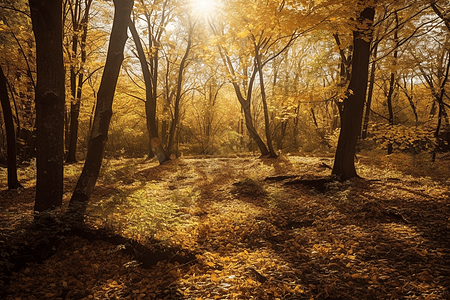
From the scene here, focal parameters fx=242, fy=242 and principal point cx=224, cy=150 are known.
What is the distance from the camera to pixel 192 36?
51.8ft

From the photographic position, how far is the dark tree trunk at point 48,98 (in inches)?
157

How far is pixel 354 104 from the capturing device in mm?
7508

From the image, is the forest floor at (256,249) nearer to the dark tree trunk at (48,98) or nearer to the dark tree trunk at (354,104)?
the dark tree trunk at (48,98)

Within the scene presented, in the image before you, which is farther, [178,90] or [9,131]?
[178,90]

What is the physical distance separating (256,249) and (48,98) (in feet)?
15.0

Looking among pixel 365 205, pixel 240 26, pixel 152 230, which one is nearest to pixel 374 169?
pixel 365 205

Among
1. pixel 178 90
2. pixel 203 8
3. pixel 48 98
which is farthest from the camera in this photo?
pixel 178 90

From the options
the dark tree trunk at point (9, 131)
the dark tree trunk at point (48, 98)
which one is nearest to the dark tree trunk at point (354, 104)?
the dark tree trunk at point (48, 98)

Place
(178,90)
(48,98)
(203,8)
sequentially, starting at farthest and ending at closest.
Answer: (178,90) < (203,8) < (48,98)

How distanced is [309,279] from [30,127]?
13.9 meters

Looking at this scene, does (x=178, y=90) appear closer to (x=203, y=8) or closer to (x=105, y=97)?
(x=203, y=8)

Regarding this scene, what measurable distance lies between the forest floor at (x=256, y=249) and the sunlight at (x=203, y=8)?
11248mm

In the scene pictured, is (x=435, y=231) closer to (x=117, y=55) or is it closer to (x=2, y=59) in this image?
(x=117, y=55)

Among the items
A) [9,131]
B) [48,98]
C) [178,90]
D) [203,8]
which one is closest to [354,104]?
[48,98]
